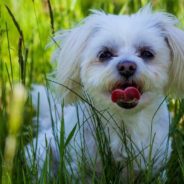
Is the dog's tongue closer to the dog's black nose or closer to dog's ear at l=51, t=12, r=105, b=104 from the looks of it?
the dog's black nose

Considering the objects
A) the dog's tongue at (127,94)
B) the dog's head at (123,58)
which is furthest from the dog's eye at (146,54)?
the dog's tongue at (127,94)

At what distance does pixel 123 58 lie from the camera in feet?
8.41

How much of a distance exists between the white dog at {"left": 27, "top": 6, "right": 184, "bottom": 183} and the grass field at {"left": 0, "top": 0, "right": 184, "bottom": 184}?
130mm

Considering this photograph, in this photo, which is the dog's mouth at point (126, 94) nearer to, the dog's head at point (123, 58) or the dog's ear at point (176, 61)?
the dog's head at point (123, 58)

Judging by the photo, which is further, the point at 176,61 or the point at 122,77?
the point at 176,61

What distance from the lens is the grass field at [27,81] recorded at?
1598 millimetres

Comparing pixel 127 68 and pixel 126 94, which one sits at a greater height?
pixel 127 68

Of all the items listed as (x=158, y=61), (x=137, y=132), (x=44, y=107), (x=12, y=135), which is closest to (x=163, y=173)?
(x=137, y=132)

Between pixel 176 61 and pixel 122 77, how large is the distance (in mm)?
402

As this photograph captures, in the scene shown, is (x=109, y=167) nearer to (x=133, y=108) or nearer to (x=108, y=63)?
(x=133, y=108)

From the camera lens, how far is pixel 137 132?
288cm

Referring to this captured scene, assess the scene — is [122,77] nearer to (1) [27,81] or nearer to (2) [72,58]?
(2) [72,58]

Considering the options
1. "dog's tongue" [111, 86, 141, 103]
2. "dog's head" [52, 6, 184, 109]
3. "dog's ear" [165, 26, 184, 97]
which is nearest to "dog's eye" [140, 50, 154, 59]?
"dog's head" [52, 6, 184, 109]

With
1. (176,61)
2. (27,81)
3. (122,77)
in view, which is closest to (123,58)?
(122,77)
